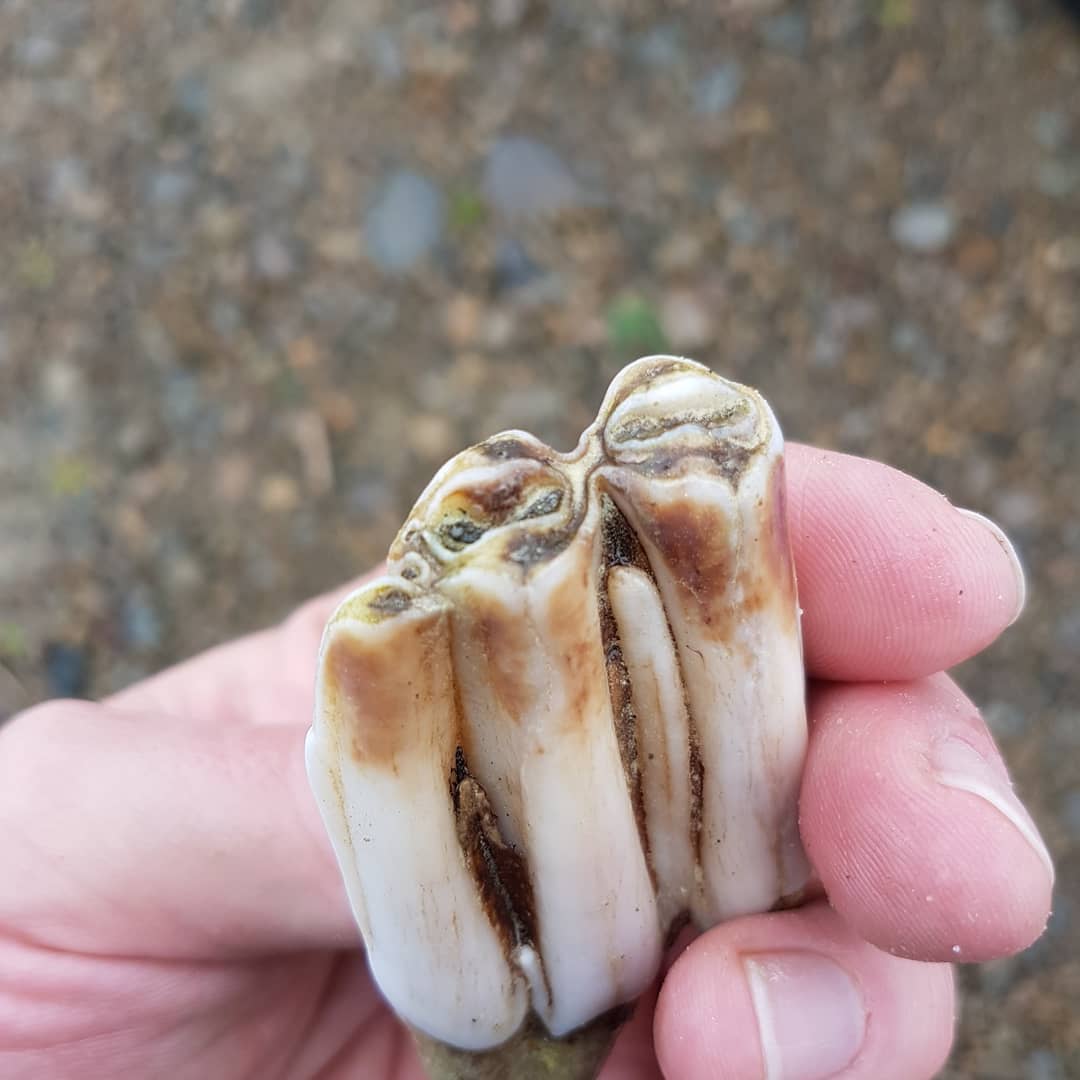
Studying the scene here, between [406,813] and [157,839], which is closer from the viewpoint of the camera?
[406,813]

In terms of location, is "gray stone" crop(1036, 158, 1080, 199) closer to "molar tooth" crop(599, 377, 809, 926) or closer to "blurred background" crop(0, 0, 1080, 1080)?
"blurred background" crop(0, 0, 1080, 1080)

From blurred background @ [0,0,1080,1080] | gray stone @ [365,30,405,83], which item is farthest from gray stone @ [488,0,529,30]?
gray stone @ [365,30,405,83]

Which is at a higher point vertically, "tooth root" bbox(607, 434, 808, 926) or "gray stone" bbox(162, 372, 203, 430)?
"tooth root" bbox(607, 434, 808, 926)

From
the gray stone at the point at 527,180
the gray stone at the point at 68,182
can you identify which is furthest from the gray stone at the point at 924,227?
the gray stone at the point at 68,182

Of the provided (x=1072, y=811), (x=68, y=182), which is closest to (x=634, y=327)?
(x=1072, y=811)

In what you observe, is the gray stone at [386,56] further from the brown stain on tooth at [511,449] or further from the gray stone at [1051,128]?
the brown stain on tooth at [511,449]

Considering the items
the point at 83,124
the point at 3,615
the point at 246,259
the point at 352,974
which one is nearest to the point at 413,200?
the point at 246,259

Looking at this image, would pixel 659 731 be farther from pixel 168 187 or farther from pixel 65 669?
pixel 168 187
